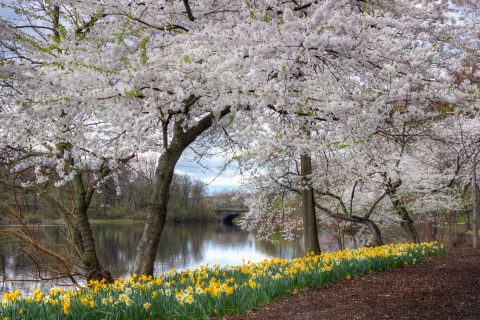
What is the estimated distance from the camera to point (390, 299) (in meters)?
4.20

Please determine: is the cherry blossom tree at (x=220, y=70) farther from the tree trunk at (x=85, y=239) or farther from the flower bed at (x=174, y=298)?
the flower bed at (x=174, y=298)

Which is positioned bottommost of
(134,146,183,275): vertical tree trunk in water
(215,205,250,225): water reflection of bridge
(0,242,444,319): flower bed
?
(215,205,250,225): water reflection of bridge

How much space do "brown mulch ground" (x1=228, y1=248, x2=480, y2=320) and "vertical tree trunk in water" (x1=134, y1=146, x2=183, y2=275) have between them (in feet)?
7.83

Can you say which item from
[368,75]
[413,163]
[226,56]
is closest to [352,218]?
[413,163]

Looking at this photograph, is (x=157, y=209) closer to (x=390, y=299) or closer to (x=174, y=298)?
(x=174, y=298)

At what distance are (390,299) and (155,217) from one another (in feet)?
11.0

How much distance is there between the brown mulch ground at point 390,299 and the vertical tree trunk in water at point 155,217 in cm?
239

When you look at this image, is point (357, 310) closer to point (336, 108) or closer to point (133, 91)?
point (336, 108)

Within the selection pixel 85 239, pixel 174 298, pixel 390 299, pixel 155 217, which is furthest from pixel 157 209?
pixel 390 299

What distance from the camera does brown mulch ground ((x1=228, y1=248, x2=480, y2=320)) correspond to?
3668mm

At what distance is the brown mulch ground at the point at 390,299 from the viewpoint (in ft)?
12.0

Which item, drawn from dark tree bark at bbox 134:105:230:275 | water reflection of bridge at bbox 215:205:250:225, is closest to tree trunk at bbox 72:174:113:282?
dark tree bark at bbox 134:105:230:275

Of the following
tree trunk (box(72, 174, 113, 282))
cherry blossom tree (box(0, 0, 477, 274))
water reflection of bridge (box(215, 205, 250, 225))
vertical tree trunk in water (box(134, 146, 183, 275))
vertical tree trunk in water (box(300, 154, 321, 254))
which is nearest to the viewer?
cherry blossom tree (box(0, 0, 477, 274))

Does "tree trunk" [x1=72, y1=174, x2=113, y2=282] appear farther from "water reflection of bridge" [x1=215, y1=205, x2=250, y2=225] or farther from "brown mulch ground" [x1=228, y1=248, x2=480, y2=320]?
"water reflection of bridge" [x1=215, y1=205, x2=250, y2=225]
